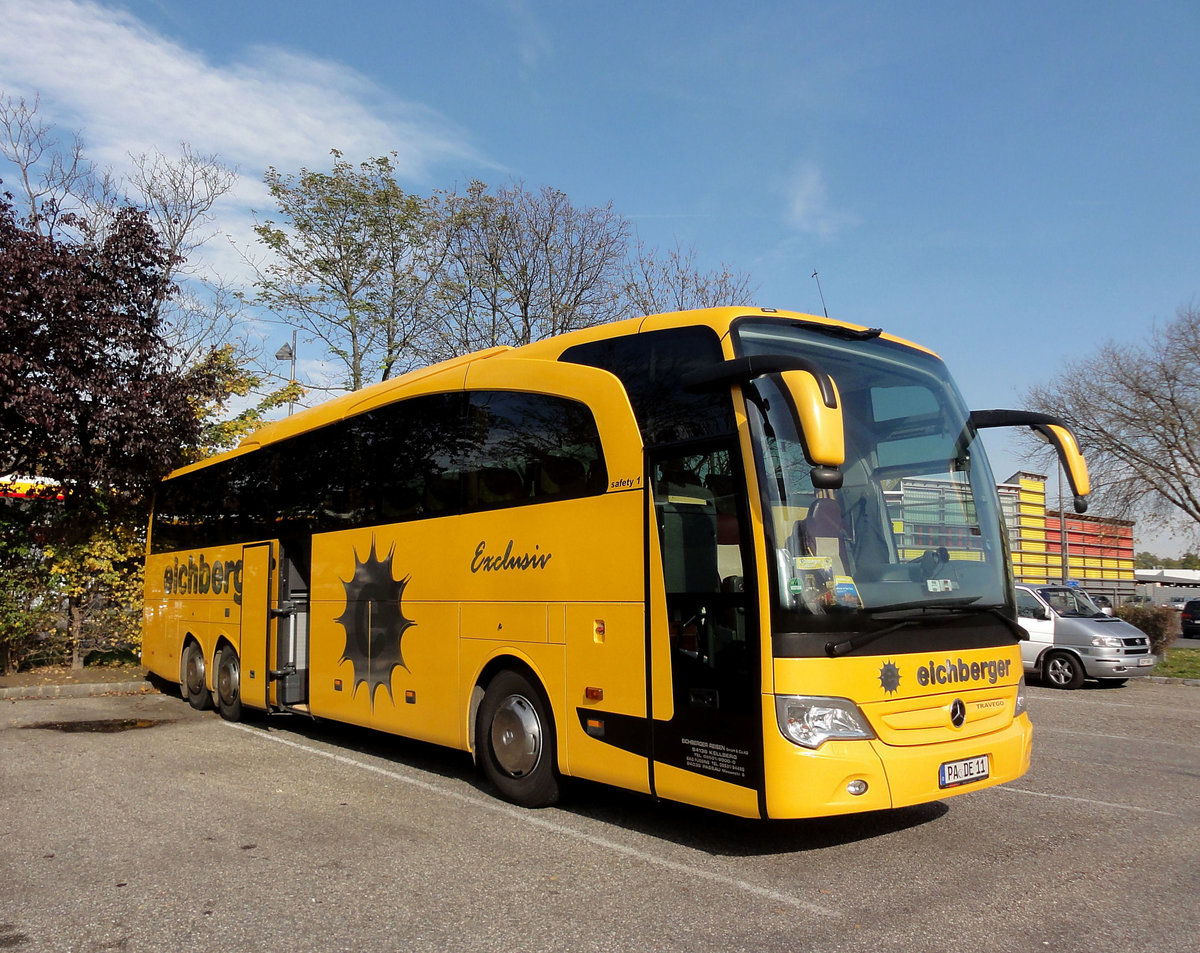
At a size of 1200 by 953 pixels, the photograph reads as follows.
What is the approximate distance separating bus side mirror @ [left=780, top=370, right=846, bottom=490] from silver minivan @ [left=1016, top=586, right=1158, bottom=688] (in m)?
12.8

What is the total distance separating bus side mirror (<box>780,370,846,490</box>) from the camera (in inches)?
196

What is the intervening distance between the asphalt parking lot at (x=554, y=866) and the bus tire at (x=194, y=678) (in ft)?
13.2

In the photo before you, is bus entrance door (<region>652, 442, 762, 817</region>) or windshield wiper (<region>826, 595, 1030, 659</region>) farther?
bus entrance door (<region>652, 442, 762, 817</region>)

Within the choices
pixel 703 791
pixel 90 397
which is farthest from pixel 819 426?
pixel 90 397

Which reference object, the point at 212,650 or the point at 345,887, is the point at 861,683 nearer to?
the point at 345,887

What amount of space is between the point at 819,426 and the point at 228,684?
986 centimetres

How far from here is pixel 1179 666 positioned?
2019cm

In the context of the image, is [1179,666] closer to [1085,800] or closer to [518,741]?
[1085,800]

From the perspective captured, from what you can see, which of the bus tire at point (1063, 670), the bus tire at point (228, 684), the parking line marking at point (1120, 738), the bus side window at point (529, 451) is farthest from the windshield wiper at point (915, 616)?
the bus tire at point (1063, 670)

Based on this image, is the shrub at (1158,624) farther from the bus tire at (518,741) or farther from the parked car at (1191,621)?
the bus tire at (518,741)

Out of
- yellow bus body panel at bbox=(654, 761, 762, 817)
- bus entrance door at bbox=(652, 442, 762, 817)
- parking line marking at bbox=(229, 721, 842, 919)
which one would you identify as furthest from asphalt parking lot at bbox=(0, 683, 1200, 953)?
bus entrance door at bbox=(652, 442, 762, 817)

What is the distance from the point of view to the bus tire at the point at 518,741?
710cm

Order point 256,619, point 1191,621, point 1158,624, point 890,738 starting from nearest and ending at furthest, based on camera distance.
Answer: point 890,738 < point 256,619 < point 1158,624 < point 1191,621

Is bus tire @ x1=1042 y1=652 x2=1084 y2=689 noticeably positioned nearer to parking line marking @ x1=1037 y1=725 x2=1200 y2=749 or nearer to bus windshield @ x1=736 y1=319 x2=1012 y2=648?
parking line marking @ x1=1037 y1=725 x2=1200 y2=749
